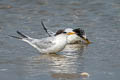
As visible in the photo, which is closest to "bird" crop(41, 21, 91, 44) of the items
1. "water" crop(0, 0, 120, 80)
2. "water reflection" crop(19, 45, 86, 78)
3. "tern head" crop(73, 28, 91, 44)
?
"tern head" crop(73, 28, 91, 44)

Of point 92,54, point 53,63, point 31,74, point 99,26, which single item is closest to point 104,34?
point 99,26

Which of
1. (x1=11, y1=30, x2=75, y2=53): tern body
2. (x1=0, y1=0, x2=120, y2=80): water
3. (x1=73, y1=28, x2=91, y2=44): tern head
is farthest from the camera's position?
(x1=73, y1=28, x2=91, y2=44): tern head

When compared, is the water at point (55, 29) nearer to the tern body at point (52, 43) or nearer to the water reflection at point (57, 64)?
the water reflection at point (57, 64)

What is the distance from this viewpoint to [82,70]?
301 inches

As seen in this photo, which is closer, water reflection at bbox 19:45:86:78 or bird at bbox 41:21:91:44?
water reflection at bbox 19:45:86:78

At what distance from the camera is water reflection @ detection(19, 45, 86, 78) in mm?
7457

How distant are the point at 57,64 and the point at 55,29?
316 cm

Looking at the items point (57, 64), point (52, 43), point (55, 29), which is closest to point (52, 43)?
point (52, 43)

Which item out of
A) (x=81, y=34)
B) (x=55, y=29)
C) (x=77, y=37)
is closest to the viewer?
(x=81, y=34)

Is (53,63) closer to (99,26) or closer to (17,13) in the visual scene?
(99,26)

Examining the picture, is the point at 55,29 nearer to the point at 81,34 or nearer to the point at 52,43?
the point at 81,34

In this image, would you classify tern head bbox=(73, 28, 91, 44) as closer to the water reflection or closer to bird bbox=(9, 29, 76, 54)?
the water reflection

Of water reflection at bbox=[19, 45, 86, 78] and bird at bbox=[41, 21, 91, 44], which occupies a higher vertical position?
water reflection at bbox=[19, 45, 86, 78]

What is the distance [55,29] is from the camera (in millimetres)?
11336
